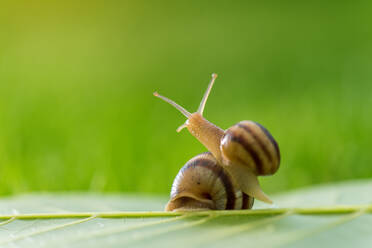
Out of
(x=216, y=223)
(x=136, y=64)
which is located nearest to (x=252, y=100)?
(x=136, y=64)

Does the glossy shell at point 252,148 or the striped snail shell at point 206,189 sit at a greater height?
the glossy shell at point 252,148

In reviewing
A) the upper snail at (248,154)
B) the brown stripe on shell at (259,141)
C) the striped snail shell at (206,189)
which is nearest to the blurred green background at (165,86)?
the striped snail shell at (206,189)

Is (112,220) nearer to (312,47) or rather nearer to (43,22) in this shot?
(312,47)

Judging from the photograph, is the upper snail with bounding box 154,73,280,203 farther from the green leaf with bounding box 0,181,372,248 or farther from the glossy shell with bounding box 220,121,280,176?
the green leaf with bounding box 0,181,372,248

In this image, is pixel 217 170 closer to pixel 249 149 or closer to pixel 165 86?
pixel 249 149

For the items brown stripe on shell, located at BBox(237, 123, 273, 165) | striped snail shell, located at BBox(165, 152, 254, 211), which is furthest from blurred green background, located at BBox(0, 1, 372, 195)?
brown stripe on shell, located at BBox(237, 123, 273, 165)

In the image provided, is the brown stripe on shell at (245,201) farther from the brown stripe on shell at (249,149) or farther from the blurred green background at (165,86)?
the blurred green background at (165,86)
